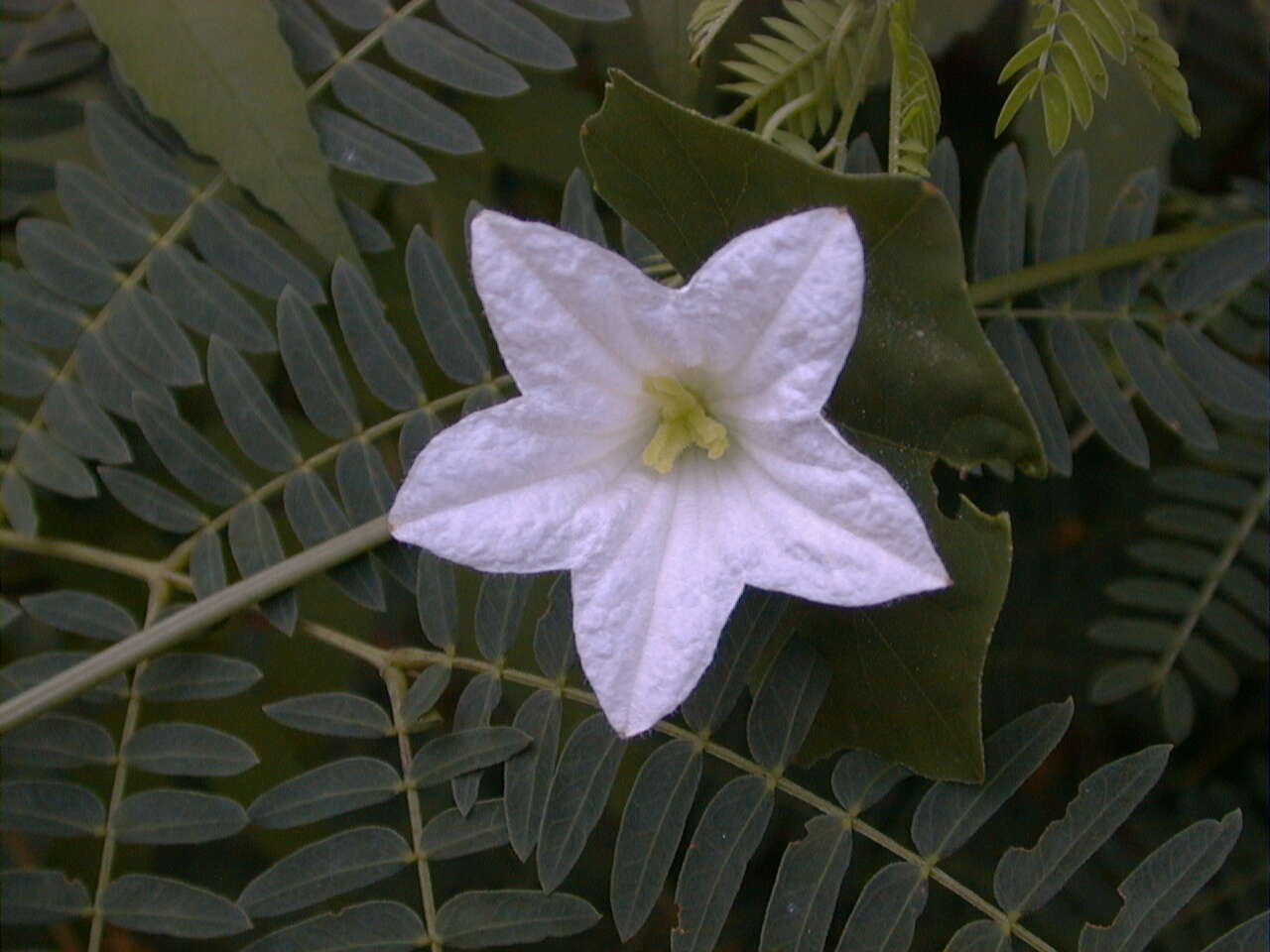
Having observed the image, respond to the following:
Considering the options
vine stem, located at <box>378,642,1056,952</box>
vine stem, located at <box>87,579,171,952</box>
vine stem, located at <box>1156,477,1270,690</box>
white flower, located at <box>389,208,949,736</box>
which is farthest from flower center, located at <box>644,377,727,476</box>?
vine stem, located at <box>1156,477,1270,690</box>

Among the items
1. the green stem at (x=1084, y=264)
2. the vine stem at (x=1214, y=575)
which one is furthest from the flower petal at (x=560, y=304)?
the vine stem at (x=1214, y=575)

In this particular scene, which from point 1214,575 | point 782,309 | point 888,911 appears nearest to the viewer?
point 782,309

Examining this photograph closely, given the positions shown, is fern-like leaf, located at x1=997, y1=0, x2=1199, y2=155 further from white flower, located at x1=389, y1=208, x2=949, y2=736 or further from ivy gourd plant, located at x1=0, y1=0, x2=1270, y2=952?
white flower, located at x1=389, y1=208, x2=949, y2=736

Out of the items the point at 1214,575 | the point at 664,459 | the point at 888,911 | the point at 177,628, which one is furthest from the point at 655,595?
the point at 1214,575

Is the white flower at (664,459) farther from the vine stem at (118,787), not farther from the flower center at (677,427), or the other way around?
the vine stem at (118,787)

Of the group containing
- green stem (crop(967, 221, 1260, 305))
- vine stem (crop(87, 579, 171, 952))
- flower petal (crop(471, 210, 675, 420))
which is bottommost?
vine stem (crop(87, 579, 171, 952))

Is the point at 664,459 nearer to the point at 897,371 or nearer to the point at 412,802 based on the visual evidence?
the point at 897,371
